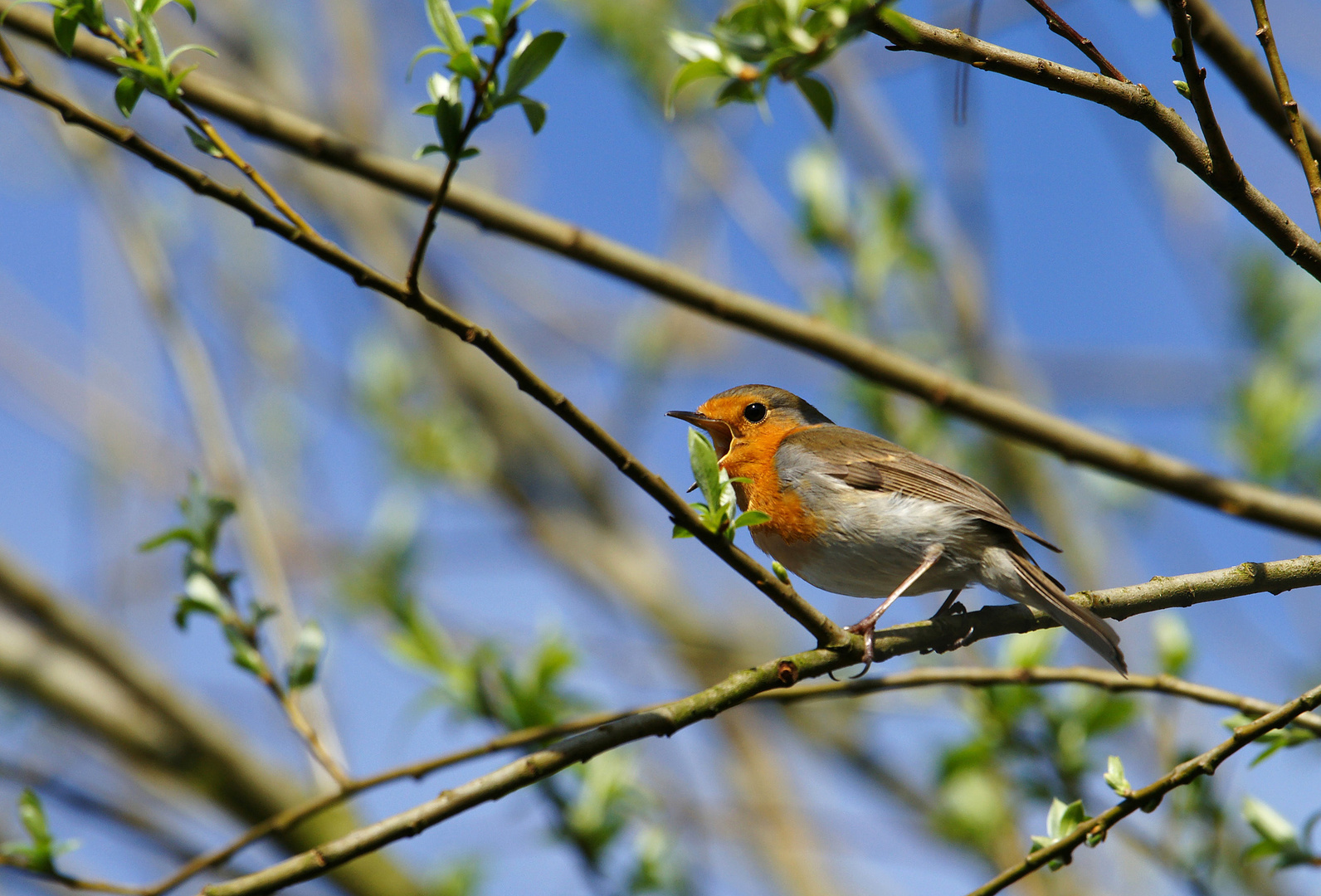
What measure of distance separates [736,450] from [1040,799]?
176 cm

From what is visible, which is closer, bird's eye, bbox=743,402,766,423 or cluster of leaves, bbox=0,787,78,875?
cluster of leaves, bbox=0,787,78,875

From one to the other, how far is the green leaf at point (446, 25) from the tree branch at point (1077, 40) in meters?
1.14

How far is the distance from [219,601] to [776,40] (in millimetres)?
2423

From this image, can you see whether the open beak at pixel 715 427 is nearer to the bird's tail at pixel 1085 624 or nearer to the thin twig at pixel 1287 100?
the bird's tail at pixel 1085 624

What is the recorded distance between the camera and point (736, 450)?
4082 millimetres

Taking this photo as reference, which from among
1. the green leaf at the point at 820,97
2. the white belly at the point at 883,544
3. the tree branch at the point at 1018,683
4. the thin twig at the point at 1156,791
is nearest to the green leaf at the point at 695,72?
the green leaf at the point at 820,97

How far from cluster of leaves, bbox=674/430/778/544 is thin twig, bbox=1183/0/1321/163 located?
1.65m

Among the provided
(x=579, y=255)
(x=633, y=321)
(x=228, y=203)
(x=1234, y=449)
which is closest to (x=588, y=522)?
(x=633, y=321)

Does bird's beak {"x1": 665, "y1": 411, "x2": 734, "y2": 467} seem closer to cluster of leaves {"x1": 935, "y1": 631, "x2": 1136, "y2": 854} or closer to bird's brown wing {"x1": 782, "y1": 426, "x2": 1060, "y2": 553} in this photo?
bird's brown wing {"x1": 782, "y1": 426, "x2": 1060, "y2": 553}

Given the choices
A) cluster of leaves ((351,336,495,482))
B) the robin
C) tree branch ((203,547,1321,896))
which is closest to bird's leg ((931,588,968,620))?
the robin

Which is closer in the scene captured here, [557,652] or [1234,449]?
[557,652]

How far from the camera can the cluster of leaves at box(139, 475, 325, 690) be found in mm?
3281

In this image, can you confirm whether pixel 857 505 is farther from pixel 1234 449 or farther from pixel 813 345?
pixel 1234 449

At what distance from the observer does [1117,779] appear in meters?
2.30
